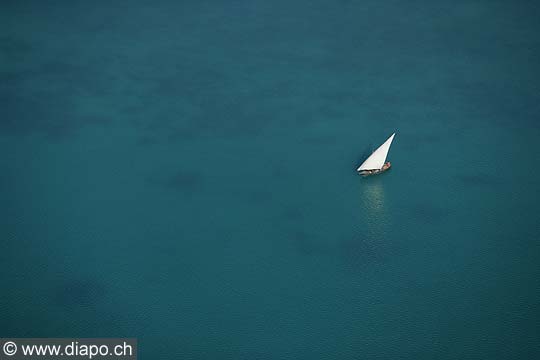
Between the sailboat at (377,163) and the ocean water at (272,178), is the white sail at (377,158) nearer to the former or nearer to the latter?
the sailboat at (377,163)

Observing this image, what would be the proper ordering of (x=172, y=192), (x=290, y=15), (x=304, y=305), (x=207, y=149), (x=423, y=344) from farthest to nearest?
(x=290, y=15), (x=207, y=149), (x=172, y=192), (x=304, y=305), (x=423, y=344)

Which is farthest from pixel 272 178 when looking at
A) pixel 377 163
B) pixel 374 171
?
pixel 377 163

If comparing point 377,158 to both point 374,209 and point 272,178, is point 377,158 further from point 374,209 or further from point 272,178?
point 272,178

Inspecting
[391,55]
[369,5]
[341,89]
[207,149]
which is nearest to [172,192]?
[207,149]

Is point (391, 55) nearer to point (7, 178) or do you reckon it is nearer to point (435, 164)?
point (435, 164)

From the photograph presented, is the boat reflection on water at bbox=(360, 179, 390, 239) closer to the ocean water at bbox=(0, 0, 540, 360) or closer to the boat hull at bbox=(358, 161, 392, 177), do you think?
the ocean water at bbox=(0, 0, 540, 360)
